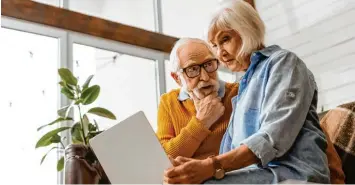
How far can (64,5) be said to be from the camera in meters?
4.14

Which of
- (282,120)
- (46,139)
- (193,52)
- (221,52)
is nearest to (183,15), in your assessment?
(46,139)

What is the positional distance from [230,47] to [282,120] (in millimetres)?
395

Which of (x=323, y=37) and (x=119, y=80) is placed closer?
(x=323, y=37)

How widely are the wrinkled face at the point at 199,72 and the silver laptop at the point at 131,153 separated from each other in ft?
2.46

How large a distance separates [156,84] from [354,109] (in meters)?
2.79

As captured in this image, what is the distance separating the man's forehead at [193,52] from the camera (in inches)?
78.6

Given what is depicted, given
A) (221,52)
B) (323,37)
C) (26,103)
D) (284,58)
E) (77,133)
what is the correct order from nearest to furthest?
(284,58) < (221,52) < (77,133) < (26,103) < (323,37)

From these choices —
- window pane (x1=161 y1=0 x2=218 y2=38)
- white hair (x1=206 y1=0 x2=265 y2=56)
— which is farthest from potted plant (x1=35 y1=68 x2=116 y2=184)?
window pane (x1=161 y1=0 x2=218 y2=38)

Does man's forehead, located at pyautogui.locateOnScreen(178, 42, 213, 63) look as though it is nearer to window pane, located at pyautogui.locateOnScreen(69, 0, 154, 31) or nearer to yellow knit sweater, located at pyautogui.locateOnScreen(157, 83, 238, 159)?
yellow knit sweater, located at pyautogui.locateOnScreen(157, 83, 238, 159)

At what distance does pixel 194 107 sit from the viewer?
6.56 ft

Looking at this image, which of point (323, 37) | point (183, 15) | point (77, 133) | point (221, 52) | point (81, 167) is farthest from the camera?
point (183, 15)

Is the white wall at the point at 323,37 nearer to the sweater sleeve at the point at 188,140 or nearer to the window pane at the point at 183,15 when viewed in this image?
the window pane at the point at 183,15

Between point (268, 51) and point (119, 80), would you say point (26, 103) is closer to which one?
point (119, 80)

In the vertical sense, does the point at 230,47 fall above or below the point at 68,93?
below
